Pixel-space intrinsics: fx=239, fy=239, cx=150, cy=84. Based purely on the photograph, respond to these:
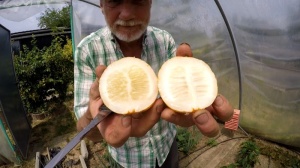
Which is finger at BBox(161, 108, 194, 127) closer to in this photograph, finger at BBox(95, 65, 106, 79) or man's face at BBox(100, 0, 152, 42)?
finger at BBox(95, 65, 106, 79)

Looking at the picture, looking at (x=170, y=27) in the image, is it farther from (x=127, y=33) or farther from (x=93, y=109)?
(x=93, y=109)

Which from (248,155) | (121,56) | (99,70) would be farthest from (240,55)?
(99,70)

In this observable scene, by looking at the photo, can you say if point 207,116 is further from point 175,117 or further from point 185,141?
point 185,141

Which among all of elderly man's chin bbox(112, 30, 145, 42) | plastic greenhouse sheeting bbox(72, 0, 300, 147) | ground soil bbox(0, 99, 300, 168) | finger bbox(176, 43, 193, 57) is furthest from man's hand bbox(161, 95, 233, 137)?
ground soil bbox(0, 99, 300, 168)

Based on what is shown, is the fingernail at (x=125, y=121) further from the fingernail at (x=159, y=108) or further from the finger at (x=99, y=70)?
the finger at (x=99, y=70)

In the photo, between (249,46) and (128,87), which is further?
(249,46)

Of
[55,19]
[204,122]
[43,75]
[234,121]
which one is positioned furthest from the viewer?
[55,19]

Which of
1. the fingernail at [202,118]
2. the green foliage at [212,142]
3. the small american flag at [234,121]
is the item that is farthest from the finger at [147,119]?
the green foliage at [212,142]
